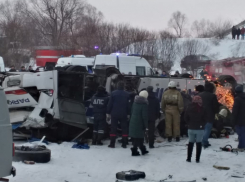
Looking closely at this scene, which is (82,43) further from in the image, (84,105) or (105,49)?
(84,105)

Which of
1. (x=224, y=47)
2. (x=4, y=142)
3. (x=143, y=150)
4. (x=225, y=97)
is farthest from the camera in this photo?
(x=224, y=47)

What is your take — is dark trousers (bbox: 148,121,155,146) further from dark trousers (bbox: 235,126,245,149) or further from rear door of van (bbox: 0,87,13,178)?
rear door of van (bbox: 0,87,13,178)

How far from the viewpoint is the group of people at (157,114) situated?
10164mm

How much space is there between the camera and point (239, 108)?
11.2m

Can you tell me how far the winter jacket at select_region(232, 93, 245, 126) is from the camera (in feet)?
36.8

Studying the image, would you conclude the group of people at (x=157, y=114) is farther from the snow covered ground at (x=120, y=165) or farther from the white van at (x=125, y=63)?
the white van at (x=125, y=63)

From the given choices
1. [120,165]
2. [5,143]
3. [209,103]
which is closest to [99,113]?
[120,165]

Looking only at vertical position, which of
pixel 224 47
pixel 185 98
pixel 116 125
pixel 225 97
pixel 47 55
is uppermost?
pixel 224 47

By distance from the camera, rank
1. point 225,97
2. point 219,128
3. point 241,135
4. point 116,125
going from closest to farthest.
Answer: point 241,135 < point 116,125 < point 219,128 < point 225,97

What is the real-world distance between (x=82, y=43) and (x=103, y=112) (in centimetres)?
2893

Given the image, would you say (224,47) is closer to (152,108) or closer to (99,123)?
(152,108)

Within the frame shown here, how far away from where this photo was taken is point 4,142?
7027mm

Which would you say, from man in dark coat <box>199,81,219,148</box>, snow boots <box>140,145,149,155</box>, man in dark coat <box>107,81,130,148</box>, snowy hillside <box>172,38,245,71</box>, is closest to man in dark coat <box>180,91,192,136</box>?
man in dark coat <box>199,81,219,148</box>

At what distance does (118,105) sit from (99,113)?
62cm
